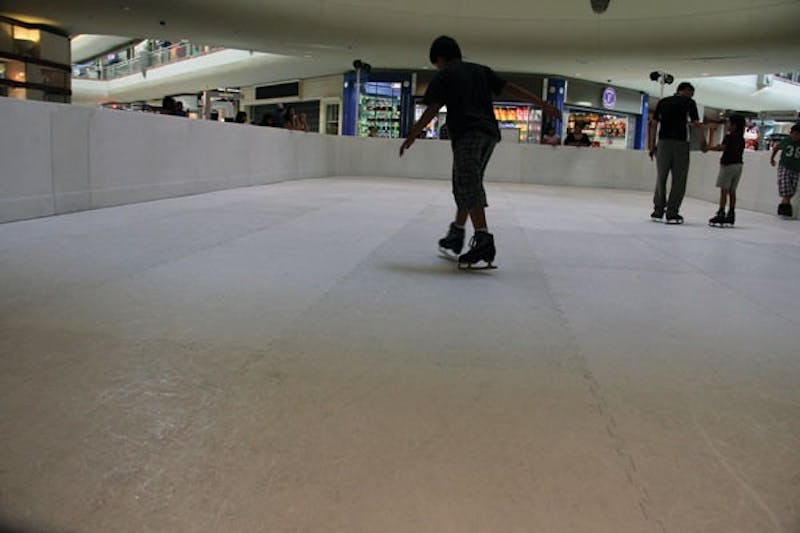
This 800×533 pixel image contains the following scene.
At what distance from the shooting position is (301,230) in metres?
6.21

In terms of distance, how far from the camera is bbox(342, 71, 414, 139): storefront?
2581cm

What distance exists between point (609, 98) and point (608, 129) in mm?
2068

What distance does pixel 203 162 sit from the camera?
9953 mm

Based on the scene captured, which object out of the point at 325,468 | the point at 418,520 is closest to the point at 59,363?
the point at 325,468

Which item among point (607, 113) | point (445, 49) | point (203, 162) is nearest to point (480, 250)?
point (445, 49)

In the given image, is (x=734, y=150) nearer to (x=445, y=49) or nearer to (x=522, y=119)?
(x=445, y=49)

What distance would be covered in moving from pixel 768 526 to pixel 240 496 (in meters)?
1.19

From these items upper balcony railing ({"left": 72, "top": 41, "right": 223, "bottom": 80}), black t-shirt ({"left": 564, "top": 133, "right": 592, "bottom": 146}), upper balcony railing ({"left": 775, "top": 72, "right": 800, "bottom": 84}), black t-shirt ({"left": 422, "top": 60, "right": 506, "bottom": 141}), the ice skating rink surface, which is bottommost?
the ice skating rink surface

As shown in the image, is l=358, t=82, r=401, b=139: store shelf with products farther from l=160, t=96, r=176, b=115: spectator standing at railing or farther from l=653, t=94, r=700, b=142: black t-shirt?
l=653, t=94, r=700, b=142: black t-shirt

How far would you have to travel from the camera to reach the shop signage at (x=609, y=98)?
87.5 ft

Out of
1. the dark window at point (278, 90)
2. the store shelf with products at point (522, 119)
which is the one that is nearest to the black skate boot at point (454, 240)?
the store shelf with products at point (522, 119)

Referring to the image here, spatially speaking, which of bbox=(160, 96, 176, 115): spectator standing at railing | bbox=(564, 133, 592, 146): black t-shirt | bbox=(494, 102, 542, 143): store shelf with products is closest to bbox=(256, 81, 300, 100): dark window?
bbox=(494, 102, 542, 143): store shelf with products

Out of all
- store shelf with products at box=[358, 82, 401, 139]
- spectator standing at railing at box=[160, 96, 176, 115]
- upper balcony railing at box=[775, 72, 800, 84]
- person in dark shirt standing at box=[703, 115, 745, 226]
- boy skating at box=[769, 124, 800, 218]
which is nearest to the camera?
person in dark shirt standing at box=[703, 115, 745, 226]

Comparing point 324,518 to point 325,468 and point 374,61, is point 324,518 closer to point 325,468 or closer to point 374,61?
point 325,468
